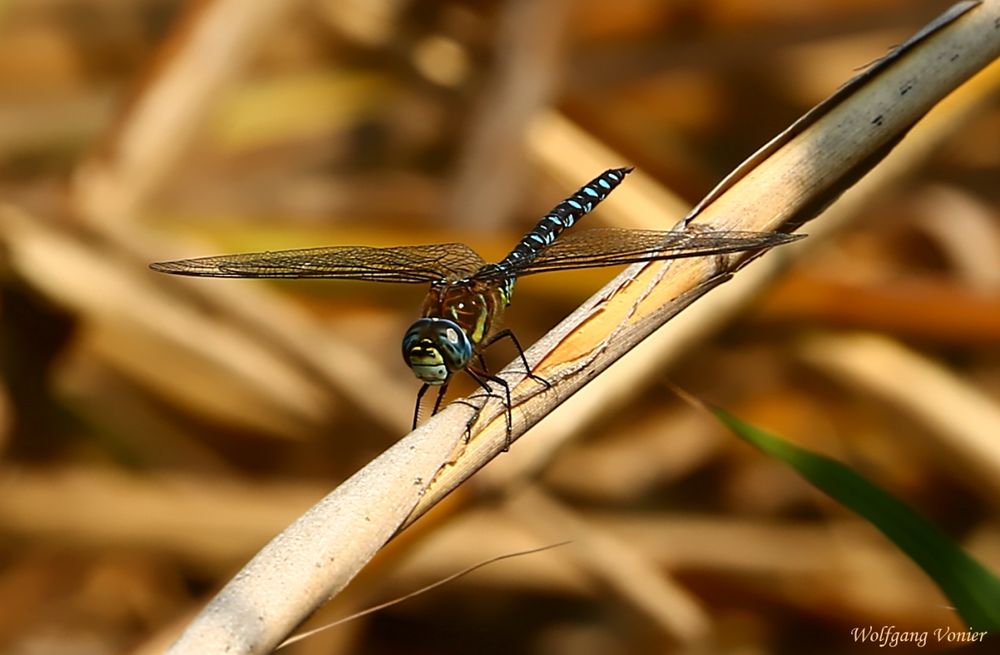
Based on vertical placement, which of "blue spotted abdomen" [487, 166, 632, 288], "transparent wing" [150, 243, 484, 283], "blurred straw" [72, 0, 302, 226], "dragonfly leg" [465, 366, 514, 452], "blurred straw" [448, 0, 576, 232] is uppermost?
"blurred straw" [448, 0, 576, 232]

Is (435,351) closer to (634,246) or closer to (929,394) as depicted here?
(634,246)

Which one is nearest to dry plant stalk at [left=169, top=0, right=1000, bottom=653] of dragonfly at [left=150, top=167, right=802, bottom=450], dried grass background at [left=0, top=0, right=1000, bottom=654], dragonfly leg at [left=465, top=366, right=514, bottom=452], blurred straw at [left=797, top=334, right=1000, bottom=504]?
→ dragonfly leg at [left=465, top=366, right=514, bottom=452]

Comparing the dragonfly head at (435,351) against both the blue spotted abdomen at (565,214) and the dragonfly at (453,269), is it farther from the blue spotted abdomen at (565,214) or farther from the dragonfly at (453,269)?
the blue spotted abdomen at (565,214)

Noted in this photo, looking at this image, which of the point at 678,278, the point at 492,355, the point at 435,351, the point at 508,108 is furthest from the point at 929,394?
the point at 678,278

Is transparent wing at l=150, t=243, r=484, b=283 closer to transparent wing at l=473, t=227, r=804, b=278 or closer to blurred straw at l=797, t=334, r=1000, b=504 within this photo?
transparent wing at l=473, t=227, r=804, b=278

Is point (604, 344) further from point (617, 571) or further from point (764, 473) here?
point (764, 473)
